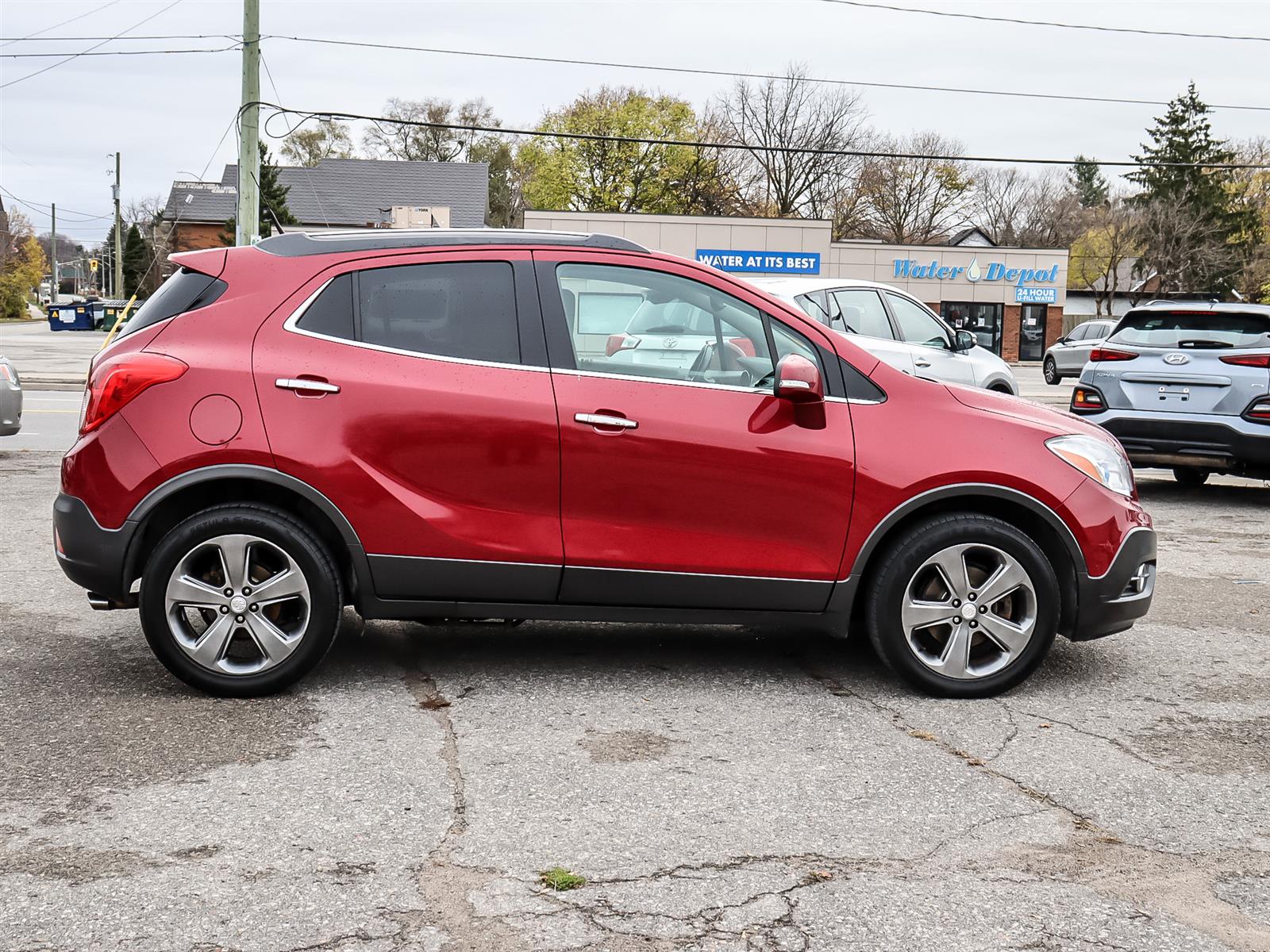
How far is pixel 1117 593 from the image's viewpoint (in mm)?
5152

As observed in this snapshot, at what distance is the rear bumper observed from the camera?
10.2 m

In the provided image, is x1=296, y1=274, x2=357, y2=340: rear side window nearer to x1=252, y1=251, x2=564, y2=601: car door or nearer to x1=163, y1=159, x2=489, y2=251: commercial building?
x1=252, y1=251, x2=564, y2=601: car door

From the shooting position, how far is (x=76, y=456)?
483 centimetres

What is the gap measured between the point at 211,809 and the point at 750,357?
2.59 meters

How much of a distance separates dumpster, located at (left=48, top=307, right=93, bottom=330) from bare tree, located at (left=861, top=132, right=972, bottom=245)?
39.9 metres

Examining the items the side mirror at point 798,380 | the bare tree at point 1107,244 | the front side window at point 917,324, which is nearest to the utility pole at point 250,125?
the front side window at point 917,324

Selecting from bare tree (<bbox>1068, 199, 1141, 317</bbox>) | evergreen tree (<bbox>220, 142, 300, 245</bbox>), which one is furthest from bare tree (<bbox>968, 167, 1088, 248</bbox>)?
evergreen tree (<bbox>220, 142, 300, 245</bbox>)

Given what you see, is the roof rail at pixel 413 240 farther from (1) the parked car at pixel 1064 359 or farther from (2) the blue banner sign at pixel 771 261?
(2) the blue banner sign at pixel 771 261

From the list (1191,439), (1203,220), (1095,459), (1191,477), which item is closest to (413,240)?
(1095,459)

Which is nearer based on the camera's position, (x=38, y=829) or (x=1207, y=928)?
(x=1207, y=928)

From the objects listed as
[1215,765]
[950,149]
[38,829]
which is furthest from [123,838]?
[950,149]

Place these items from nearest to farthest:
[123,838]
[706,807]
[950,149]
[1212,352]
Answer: [123,838] < [706,807] < [1212,352] < [950,149]

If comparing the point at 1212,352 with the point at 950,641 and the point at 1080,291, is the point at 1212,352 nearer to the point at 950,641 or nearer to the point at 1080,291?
the point at 950,641

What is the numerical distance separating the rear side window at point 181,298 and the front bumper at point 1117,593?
3.62 meters
